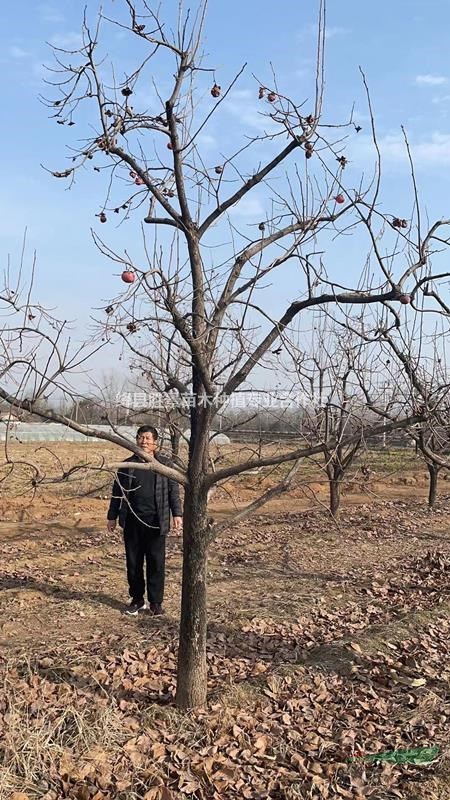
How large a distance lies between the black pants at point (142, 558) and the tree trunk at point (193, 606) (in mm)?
2207

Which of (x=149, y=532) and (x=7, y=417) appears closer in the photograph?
(x=7, y=417)

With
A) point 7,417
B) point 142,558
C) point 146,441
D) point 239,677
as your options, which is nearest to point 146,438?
point 146,441

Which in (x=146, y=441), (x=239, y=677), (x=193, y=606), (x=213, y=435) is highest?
(x=213, y=435)

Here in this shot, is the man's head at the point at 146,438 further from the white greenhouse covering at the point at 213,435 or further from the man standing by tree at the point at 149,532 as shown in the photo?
the white greenhouse covering at the point at 213,435

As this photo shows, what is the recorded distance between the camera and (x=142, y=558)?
623 centimetres

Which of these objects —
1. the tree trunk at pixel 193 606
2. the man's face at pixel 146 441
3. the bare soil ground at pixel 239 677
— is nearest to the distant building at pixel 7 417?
the bare soil ground at pixel 239 677

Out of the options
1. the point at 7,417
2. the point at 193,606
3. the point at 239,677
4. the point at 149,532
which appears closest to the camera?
the point at 7,417

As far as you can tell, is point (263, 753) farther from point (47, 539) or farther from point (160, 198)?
point (47, 539)

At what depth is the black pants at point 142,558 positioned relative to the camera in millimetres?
6180

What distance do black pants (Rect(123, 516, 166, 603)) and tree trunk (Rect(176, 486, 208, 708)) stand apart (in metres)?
2.21

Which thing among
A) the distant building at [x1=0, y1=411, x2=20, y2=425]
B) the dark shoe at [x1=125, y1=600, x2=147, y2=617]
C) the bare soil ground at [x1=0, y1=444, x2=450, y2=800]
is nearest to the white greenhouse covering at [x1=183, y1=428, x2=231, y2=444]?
the bare soil ground at [x1=0, y1=444, x2=450, y2=800]

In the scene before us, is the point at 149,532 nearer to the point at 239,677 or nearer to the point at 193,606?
the point at 239,677

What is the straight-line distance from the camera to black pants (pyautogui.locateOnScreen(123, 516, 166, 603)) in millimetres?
6180

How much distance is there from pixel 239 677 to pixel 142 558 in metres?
1.88
